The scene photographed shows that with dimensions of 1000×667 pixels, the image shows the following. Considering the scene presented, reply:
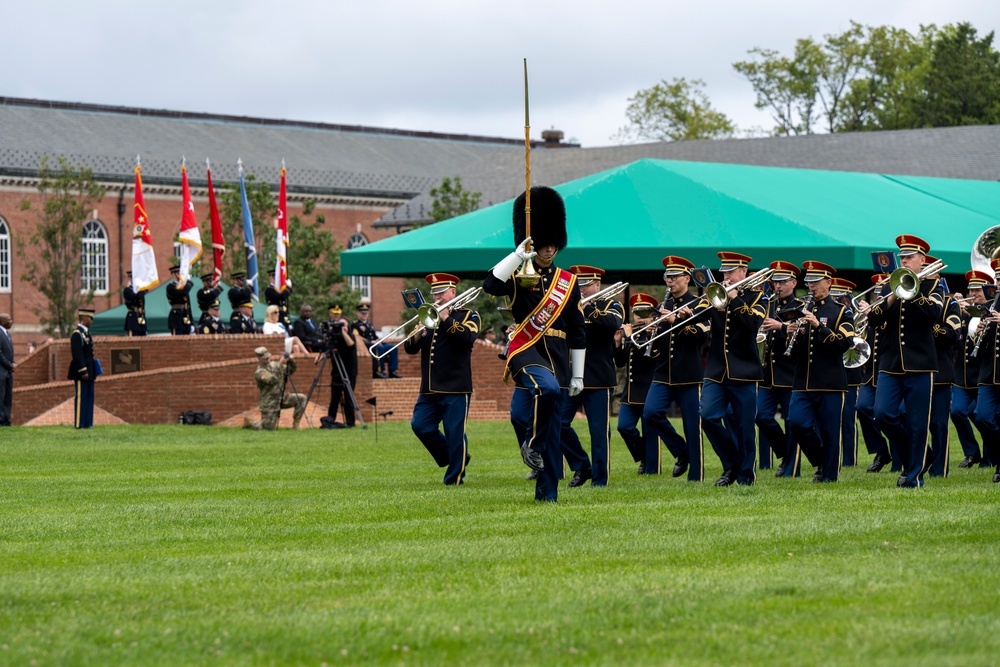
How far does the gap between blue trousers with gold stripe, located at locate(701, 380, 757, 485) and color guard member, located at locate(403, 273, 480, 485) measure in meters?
2.19

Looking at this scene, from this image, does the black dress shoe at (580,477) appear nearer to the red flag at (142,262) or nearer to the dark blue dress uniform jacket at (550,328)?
the dark blue dress uniform jacket at (550,328)

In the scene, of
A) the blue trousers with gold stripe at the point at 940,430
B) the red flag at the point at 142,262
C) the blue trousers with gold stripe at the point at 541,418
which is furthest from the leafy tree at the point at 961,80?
the blue trousers with gold stripe at the point at 541,418

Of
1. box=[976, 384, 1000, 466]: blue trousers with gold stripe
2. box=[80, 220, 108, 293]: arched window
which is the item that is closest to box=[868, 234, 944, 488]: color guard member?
box=[976, 384, 1000, 466]: blue trousers with gold stripe

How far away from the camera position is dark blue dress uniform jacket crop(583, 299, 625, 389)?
49.7 feet

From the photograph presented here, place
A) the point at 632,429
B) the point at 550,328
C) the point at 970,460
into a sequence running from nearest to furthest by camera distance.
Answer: the point at 550,328, the point at 632,429, the point at 970,460

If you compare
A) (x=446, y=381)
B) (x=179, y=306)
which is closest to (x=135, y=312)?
(x=179, y=306)

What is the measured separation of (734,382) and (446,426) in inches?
103

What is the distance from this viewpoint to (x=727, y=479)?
14305 mm

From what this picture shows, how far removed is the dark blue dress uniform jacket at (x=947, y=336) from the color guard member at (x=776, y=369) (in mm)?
1355

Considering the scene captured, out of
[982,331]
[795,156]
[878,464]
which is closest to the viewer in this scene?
[982,331]

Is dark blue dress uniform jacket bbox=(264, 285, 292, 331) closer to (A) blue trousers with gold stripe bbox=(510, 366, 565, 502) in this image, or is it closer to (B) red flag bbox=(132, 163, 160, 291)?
(B) red flag bbox=(132, 163, 160, 291)

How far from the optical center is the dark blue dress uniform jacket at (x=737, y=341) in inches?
560

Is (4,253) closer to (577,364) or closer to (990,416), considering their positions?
(990,416)

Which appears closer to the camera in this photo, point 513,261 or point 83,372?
point 513,261
